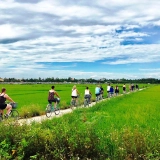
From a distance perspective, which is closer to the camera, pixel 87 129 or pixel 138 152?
pixel 138 152

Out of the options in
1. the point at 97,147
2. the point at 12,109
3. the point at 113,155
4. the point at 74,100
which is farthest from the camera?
the point at 74,100

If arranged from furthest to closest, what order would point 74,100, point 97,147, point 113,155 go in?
point 74,100 → point 97,147 → point 113,155

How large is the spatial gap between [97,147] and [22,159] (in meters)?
1.88

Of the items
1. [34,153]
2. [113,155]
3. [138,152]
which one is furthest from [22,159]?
[138,152]

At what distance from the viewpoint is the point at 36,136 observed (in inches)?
307

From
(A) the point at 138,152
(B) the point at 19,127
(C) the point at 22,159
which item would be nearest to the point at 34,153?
(C) the point at 22,159

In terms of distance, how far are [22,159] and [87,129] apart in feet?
5.81

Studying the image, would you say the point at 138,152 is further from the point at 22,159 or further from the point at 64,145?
the point at 22,159

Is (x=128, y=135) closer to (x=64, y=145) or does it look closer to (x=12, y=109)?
(x=64, y=145)

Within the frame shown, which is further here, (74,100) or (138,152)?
(74,100)

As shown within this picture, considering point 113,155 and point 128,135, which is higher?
point 128,135

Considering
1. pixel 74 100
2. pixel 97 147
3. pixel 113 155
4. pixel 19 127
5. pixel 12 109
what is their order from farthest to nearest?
pixel 74 100 → pixel 12 109 → pixel 19 127 → pixel 97 147 → pixel 113 155

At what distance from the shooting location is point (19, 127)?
8383 millimetres

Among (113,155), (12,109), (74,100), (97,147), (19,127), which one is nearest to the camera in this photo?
(113,155)
